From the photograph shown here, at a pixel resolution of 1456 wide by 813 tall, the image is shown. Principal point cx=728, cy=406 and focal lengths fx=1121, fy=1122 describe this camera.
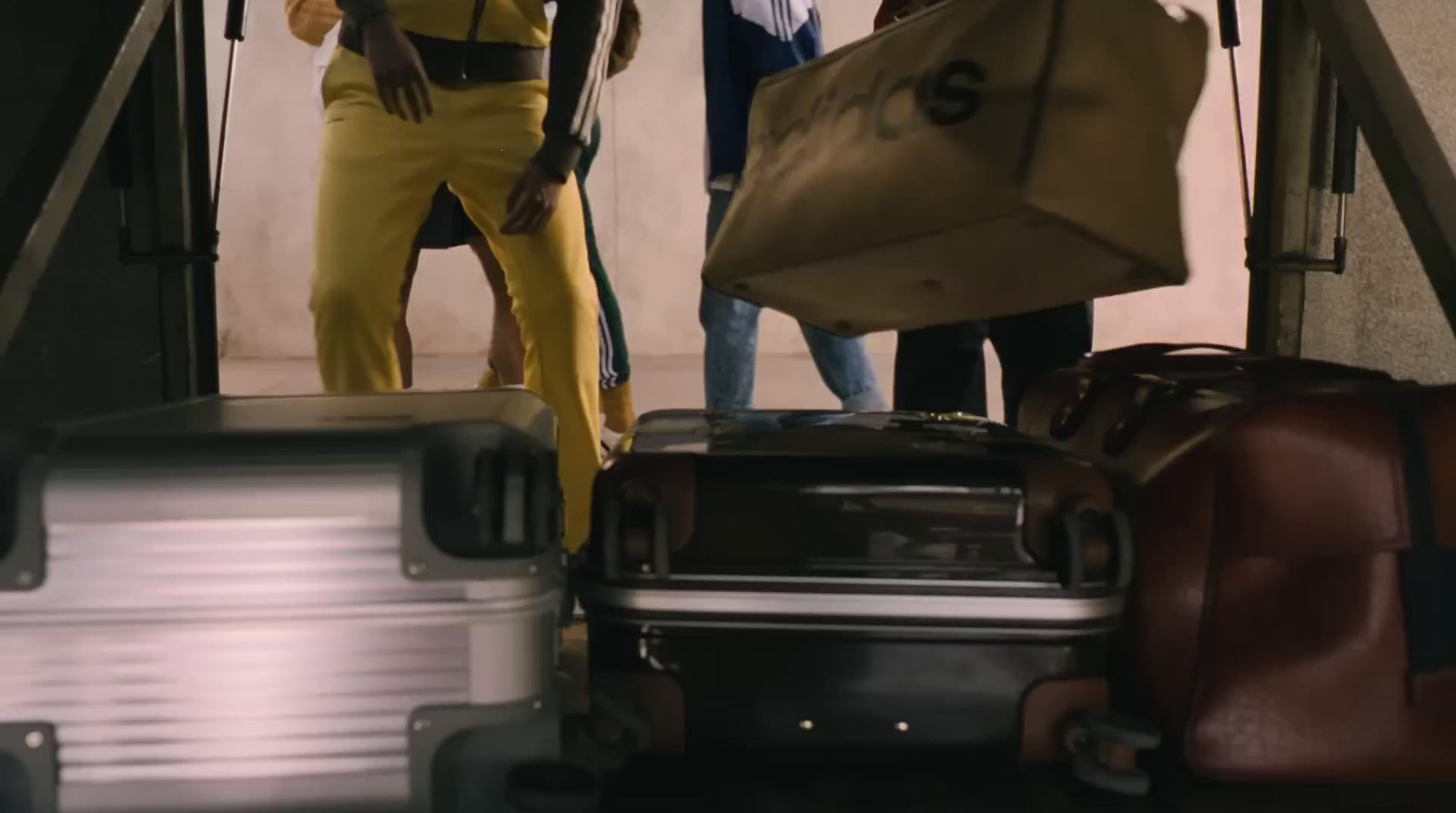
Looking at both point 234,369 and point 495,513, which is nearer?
point 495,513

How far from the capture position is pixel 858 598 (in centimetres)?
92

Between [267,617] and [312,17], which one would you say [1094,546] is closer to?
[267,617]

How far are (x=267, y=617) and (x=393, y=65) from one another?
2.66ft

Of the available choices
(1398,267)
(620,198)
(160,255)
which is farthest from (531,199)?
(620,198)

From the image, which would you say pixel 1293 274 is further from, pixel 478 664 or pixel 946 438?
pixel 478 664

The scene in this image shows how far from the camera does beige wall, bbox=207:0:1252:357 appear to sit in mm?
5492

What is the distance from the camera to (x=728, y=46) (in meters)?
2.15

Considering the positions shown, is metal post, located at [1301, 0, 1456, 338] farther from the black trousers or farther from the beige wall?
the beige wall

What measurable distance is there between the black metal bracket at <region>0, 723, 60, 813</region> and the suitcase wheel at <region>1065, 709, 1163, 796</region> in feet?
2.52

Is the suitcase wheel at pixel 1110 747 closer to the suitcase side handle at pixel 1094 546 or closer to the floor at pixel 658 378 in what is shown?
the suitcase side handle at pixel 1094 546

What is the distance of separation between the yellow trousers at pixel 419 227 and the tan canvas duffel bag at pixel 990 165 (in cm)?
35

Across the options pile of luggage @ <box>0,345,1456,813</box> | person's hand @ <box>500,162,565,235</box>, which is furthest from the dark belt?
pile of luggage @ <box>0,345,1456,813</box>

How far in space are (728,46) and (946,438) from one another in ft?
4.29

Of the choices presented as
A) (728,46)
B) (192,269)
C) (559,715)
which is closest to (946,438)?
(559,715)
